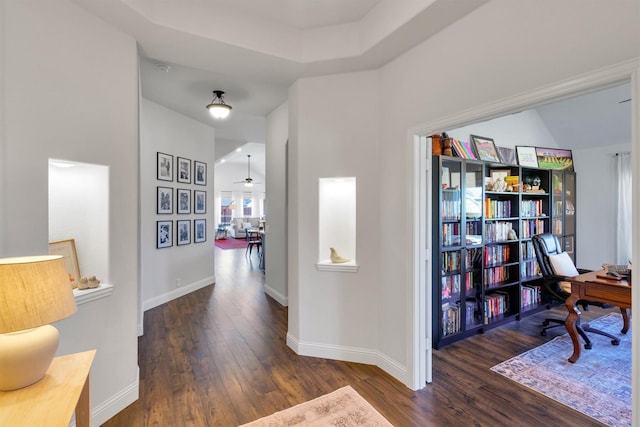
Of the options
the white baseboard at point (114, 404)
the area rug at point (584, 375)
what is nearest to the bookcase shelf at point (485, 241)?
the area rug at point (584, 375)

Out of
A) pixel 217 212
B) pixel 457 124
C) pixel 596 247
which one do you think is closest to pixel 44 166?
pixel 457 124

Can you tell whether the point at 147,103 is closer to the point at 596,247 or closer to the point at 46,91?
the point at 46,91

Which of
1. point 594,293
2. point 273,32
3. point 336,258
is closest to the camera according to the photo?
point 273,32

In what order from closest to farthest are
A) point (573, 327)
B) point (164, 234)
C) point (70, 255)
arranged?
point (70, 255), point (573, 327), point (164, 234)

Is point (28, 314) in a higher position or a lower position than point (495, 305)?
higher

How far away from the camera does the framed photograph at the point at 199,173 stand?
211 inches

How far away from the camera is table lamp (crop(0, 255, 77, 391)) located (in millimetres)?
1167

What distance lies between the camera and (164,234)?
4.73 metres

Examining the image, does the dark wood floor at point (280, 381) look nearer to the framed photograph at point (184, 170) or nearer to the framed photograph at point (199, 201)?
the framed photograph at point (199, 201)

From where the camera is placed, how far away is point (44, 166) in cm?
185

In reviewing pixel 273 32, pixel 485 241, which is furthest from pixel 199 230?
pixel 485 241

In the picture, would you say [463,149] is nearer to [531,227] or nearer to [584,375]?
[531,227]

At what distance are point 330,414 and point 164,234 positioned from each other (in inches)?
148

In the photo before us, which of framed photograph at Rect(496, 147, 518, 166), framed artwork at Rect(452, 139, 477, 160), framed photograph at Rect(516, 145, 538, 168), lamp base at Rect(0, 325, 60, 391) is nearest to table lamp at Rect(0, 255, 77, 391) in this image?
lamp base at Rect(0, 325, 60, 391)
